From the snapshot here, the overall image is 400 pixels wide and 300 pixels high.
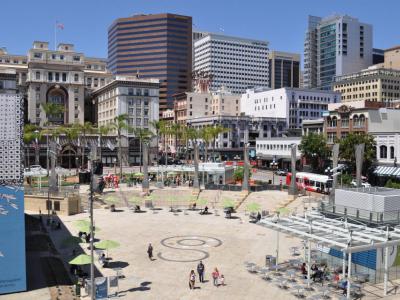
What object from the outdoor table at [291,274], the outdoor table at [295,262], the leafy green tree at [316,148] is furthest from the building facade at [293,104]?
the outdoor table at [291,274]

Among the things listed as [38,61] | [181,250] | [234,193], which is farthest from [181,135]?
[181,250]

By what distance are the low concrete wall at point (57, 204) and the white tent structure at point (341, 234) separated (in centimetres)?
3240

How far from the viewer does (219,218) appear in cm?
5650

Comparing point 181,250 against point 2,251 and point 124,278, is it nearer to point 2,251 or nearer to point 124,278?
point 124,278

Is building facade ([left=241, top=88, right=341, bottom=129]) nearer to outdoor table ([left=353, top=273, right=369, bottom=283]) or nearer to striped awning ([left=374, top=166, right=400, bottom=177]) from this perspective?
striped awning ([left=374, top=166, right=400, bottom=177])

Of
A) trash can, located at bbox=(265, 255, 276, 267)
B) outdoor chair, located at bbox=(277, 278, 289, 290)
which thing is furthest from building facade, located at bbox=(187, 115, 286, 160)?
outdoor chair, located at bbox=(277, 278, 289, 290)

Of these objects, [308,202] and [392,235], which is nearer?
[392,235]

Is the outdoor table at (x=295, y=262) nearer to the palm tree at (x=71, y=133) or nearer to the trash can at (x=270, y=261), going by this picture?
the trash can at (x=270, y=261)

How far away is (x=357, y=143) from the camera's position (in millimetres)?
80312

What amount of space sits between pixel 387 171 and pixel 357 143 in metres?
7.01

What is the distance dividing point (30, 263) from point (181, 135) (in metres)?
95.0

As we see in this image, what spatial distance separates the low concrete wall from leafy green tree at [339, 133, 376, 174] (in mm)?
48485

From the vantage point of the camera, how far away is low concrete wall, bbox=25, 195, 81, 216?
191 ft

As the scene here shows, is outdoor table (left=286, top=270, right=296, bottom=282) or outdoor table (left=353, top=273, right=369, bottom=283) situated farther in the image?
outdoor table (left=353, top=273, right=369, bottom=283)
